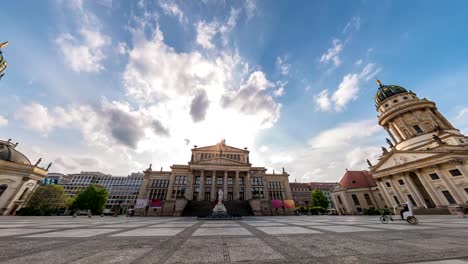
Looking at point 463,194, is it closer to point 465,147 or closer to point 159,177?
point 465,147

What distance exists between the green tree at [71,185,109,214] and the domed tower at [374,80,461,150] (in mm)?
71290

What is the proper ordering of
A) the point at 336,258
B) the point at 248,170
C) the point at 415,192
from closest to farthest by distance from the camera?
the point at 336,258 → the point at 415,192 → the point at 248,170

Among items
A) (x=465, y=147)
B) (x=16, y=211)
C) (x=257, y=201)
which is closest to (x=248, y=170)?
(x=257, y=201)

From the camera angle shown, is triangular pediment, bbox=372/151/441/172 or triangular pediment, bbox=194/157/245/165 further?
triangular pediment, bbox=194/157/245/165

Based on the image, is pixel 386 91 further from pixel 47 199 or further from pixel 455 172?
pixel 47 199

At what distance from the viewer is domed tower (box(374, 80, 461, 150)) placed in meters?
31.5

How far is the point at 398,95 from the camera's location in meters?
37.5

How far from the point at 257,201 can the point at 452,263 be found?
29370 mm

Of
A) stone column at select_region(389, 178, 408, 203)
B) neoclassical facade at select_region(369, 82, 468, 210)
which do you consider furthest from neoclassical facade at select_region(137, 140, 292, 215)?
neoclassical facade at select_region(369, 82, 468, 210)

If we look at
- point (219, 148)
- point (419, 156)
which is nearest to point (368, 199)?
point (419, 156)

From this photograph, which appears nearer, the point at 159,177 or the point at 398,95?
the point at 398,95

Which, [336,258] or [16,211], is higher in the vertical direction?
[16,211]

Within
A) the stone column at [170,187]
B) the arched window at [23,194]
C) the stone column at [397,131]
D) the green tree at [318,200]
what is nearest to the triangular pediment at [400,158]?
the stone column at [397,131]

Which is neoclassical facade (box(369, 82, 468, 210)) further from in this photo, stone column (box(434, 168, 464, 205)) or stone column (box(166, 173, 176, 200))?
stone column (box(166, 173, 176, 200))
